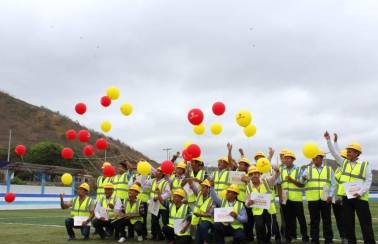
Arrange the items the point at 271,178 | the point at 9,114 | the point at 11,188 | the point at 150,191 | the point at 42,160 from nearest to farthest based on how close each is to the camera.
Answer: the point at 271,178 < the point at 150,191 < the point at 11,188 < the point at 42,160 < the point at 9,114

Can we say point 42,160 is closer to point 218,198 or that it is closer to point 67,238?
point 67,238

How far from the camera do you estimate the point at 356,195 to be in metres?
8.47

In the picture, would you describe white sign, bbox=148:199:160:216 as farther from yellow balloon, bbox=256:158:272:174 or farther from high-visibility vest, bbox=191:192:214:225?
yellow balloon, bbox=256:158:272:174

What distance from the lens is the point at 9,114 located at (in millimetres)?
67125

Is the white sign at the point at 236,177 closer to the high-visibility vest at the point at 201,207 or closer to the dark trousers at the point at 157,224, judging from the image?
the high-visibility vest at the point at 201,207

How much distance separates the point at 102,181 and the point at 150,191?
184cm

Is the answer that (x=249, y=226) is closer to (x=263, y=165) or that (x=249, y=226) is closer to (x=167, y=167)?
(x=263, y=165)

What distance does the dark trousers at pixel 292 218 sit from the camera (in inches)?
384

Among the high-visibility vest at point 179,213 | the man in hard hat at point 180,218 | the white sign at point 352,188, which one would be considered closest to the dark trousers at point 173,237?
the man in hard hat at point 180,218

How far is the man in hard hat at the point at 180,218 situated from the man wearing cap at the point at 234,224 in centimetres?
73

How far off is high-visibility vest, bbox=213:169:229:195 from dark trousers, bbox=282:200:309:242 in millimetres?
1372

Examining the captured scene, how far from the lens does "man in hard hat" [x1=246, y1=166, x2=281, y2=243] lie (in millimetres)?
9195

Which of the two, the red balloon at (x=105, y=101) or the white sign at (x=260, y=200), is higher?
the red balloon at (x=105, y=101)

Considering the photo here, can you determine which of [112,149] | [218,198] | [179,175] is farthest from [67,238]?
[112,149]
